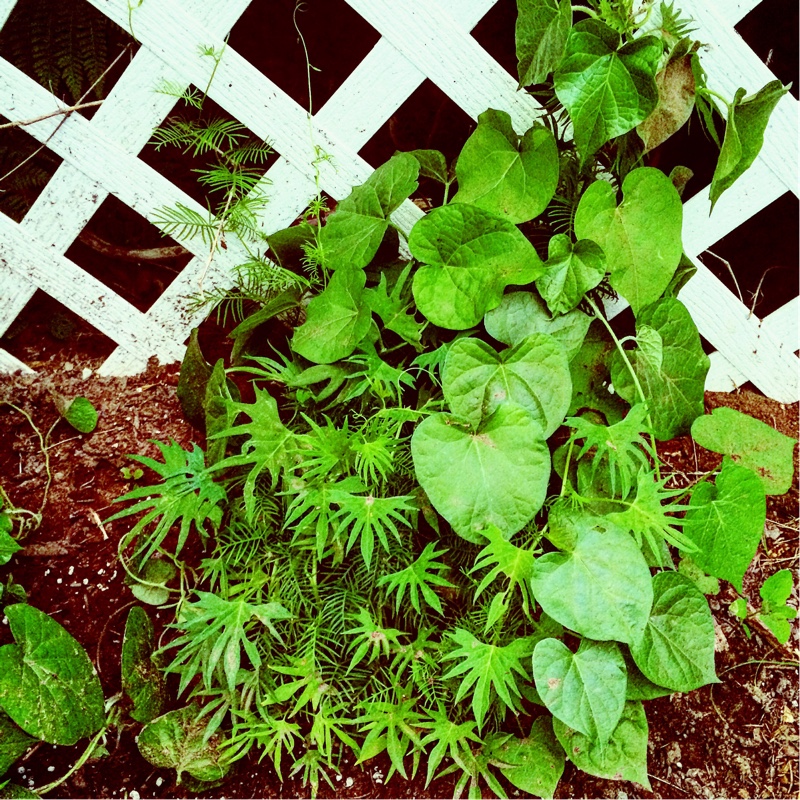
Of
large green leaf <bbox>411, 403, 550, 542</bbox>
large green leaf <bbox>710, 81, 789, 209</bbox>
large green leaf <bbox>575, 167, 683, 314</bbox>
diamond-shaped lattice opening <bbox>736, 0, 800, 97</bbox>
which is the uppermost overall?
diamond-shaped lattice opening <bbox>736, 0, 800, 97</bbox>

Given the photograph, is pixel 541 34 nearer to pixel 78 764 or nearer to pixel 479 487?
pixel 479 487

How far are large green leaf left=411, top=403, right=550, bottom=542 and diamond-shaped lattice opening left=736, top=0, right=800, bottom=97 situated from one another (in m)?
1.12

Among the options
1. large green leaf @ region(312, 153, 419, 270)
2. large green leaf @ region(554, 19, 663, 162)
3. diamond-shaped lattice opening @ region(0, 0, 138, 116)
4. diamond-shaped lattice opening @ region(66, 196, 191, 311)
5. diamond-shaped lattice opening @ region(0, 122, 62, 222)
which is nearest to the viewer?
large green leaf @ region(554, 19, 663, 162)

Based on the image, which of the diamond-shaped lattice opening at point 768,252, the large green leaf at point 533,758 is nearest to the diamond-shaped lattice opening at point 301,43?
the diamond-shaped lattice opening at point 768,252

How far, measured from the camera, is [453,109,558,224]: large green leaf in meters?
1.16

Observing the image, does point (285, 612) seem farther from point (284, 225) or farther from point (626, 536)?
point (284, 225)

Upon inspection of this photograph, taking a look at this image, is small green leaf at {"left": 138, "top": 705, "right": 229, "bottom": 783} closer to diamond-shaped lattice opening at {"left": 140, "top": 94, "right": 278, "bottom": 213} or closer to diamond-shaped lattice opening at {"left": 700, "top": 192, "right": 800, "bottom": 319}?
diamond-shaped lattice opening at {"left": 140, "top": 94, "right": 278, "bottom": 213}

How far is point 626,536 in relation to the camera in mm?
1027

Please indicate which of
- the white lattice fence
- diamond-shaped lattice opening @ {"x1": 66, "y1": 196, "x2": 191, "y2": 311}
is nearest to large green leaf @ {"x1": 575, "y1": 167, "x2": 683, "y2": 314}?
the white lattice fence

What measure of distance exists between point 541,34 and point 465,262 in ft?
1.22

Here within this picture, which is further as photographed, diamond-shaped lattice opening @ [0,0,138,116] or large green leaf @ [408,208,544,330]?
diamond-shaped lattice opening @ [0,0,138,116]

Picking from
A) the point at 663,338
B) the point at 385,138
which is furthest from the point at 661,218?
the point at 385,138

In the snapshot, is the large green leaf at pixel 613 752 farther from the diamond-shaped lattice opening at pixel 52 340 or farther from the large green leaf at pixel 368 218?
the diamond-shaped lattice opening at pixel 52 340

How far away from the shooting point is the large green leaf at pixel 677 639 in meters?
1.12
